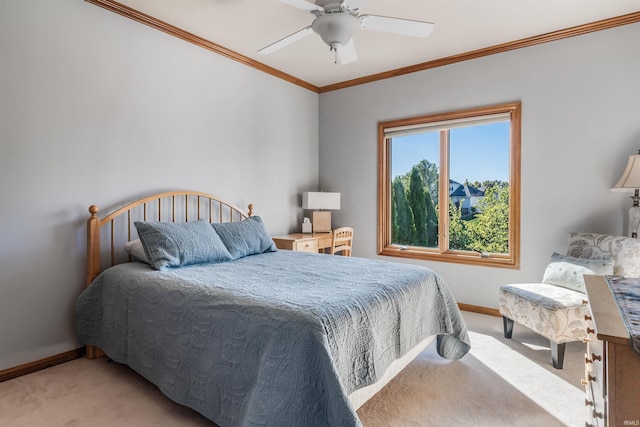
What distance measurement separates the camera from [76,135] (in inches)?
101

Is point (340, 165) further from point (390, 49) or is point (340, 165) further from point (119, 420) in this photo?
point (119, 420)

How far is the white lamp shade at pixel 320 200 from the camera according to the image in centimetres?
425

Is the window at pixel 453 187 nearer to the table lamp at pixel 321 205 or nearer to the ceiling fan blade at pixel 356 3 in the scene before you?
the table lamp at pixel 321 205

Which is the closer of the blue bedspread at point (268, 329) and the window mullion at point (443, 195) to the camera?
the blue bedspread at point (268, 329)

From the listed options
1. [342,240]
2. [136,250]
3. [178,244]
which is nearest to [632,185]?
[342,240]

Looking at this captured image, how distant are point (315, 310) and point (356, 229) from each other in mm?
3024

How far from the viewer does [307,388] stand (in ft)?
4.47

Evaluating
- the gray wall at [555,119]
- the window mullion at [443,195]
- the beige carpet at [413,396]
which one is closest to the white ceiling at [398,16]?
the gray wall at [555,119]

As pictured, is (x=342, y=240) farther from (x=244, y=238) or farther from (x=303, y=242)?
(x=244, y=238)

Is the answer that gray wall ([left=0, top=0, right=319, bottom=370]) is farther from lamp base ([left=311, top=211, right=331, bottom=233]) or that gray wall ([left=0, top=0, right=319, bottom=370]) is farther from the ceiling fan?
the ceiling fan

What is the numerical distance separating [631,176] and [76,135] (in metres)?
4.11

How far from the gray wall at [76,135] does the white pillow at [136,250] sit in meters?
0.31

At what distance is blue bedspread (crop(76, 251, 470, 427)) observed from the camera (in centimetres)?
137

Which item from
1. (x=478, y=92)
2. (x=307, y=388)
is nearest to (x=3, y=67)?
(x=307, y=388)
